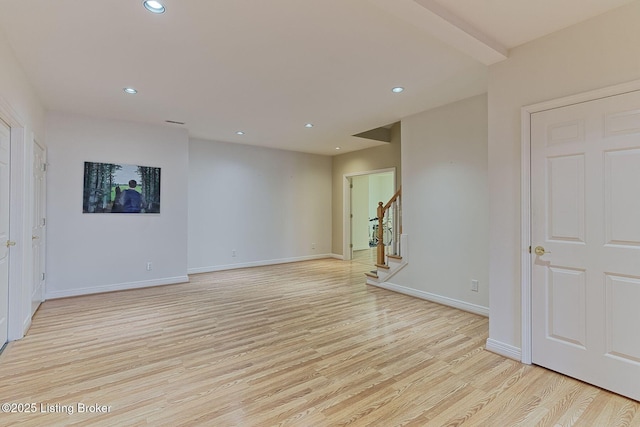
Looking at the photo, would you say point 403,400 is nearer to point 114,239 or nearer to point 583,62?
point 583,62

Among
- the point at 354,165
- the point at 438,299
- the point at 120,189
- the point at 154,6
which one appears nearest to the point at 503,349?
the point at 438,299

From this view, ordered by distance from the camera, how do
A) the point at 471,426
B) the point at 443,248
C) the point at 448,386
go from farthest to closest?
the point at 443,248, the point at 448,386, the point at 471,426

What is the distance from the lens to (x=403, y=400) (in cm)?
201

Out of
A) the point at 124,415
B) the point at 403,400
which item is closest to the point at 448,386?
the point at 403,400

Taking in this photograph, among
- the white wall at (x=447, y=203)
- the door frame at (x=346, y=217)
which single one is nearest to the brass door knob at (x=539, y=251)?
the white wall at (x=447, y=203)

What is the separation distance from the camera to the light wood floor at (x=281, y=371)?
1.86 metres

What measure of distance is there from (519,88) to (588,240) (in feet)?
4.18

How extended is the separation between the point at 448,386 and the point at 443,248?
220 cm

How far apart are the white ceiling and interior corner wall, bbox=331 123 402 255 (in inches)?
76.7

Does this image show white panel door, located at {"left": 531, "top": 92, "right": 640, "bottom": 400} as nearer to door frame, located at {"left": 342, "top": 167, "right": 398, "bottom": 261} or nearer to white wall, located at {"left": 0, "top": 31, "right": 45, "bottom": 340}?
white wall, located at {"left": 0, "top": 31, "right": 45, "bottom": 340}

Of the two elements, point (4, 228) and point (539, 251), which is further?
point (4, 228)

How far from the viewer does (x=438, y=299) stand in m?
4.13

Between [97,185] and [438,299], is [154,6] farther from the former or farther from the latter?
[438,299]

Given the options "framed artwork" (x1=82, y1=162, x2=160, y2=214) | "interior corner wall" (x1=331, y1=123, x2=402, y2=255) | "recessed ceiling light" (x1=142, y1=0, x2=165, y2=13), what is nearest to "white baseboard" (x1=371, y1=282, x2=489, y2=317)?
"interior corner wall" (x1=331, y1=123, x2=402, y2=255)
